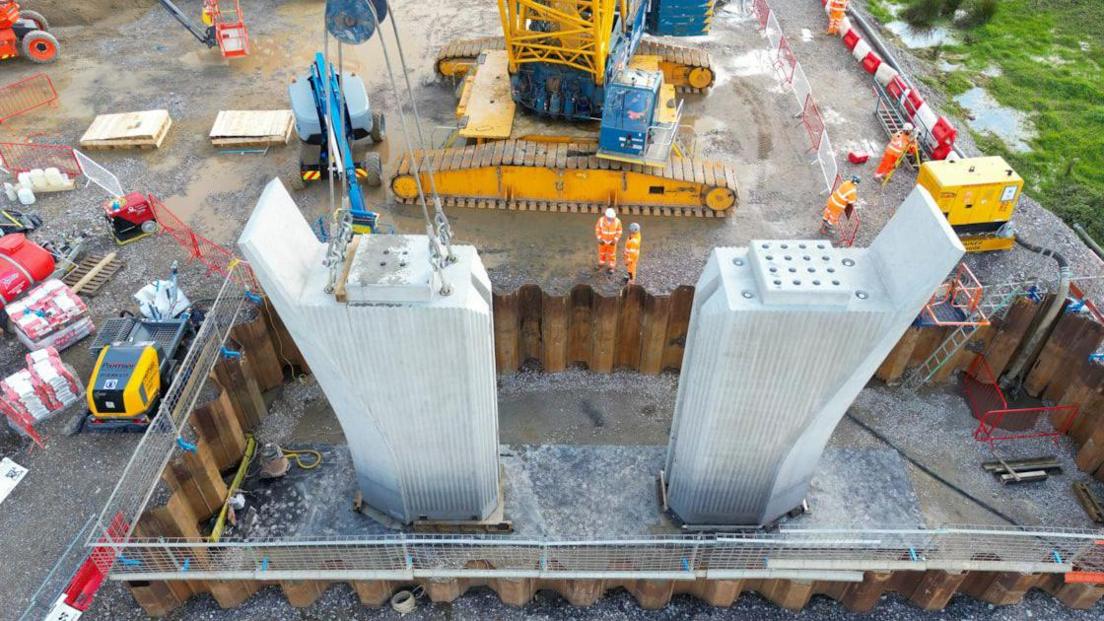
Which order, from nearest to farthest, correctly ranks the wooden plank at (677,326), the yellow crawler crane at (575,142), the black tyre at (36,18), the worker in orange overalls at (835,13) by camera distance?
1. the wooden plank at (677,326)
2. the yellow crawler crane at (575,142)
3. the black tyre at (36,18)
4. the worker in orange overalls at (835,13)

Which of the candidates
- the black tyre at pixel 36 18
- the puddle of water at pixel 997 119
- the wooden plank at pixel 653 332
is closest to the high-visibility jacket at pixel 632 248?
the wooden plank at pixel 653 332

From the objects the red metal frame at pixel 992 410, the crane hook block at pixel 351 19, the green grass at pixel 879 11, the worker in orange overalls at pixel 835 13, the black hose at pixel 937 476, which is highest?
the crane hook block at pixel 351 19

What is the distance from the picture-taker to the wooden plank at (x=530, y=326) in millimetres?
13484

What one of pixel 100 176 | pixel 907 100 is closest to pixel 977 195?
pixel 907 100

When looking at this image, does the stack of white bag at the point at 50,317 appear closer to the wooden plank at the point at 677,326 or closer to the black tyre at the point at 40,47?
the wooden plank at the point at 677,326

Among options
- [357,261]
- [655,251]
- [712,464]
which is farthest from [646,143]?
[357,261]

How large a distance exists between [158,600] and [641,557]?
700 centimetres

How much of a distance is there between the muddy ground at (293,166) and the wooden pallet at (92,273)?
0.75ft

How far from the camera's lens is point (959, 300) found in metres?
13.9

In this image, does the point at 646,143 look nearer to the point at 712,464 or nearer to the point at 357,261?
the point at 712,464

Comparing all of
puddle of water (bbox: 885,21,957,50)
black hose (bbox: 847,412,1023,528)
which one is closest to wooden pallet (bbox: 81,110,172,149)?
black hose (bbox: 847,412,1023,528)

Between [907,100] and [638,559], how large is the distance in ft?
49.2

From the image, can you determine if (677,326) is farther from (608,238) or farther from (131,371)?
(131,371)

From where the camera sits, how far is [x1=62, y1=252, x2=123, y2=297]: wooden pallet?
14.0 m
